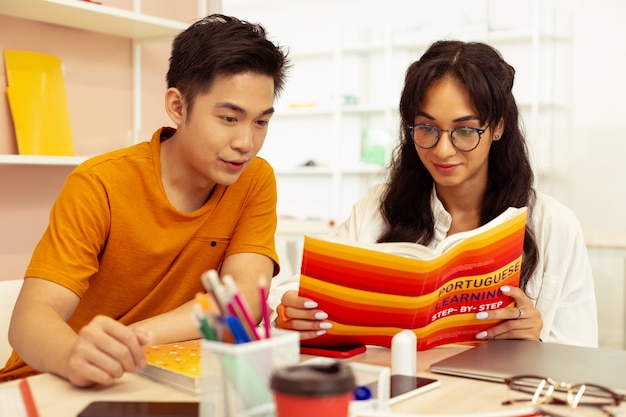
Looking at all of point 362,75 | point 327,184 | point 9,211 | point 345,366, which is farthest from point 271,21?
point 345,366

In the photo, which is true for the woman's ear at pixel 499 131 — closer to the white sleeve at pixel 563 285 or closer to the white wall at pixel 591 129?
the white sleeve at pixel 563 285

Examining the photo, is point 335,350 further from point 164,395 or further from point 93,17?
point 93,17

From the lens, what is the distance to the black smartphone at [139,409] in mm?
873

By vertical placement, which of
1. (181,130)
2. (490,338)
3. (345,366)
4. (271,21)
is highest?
(271,21)

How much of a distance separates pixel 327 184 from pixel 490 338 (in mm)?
4787

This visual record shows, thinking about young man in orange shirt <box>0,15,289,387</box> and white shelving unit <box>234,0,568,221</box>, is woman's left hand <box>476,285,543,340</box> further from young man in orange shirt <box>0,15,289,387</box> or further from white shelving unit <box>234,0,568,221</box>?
white shelving unit <box>234,0,568,221</box>

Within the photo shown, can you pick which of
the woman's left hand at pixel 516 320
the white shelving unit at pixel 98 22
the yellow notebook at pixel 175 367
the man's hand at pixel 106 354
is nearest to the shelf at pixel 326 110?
the white shelving unit at pixel 98 22

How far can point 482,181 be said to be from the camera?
1802 mm

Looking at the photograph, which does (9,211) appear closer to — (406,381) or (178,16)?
(178,16)

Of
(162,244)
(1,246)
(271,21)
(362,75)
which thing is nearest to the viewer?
(162,244)

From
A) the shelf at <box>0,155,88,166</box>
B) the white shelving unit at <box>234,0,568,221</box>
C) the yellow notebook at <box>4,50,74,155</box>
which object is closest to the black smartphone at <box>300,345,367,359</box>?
the shelf at <box>0,155,88,166</box>

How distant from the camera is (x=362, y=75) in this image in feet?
19.5

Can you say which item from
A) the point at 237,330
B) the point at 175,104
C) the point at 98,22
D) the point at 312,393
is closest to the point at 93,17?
the point at 98,22

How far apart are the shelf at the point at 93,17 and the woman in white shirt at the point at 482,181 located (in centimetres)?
116
